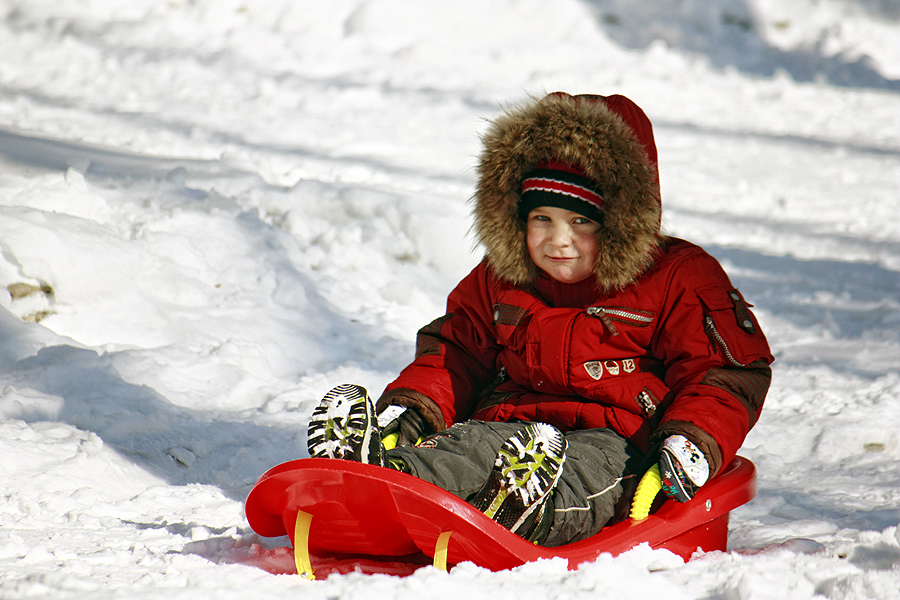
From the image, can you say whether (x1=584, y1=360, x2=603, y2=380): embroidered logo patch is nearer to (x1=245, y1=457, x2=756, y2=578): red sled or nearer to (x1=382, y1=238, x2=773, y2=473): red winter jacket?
(x1=382, y1=238, x2=773, y2=473): red winter jacket

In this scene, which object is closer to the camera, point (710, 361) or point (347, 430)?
point (347, 430)

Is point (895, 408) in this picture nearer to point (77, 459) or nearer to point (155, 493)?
point (155, 493)

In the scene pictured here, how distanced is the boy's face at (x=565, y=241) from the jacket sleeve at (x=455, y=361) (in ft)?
0.88

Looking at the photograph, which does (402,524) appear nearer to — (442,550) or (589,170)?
(442,550)

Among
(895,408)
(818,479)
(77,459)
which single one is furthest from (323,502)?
(895,408)

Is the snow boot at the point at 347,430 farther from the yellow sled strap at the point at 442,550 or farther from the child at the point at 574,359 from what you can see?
the yellow sled strap at the point at 442,550

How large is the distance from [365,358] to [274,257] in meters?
0.82

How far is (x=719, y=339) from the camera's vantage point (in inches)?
76.5

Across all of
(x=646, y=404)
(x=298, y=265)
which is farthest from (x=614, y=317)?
(x=298, y=265)

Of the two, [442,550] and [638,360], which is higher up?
[638,360]

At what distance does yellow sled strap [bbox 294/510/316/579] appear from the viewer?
67.0 inches

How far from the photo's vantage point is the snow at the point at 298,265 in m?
1.81

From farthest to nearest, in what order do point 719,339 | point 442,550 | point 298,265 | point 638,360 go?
point 298,265, point 638,360, point 719,339, point 442,550

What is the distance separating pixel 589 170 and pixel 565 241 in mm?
183
